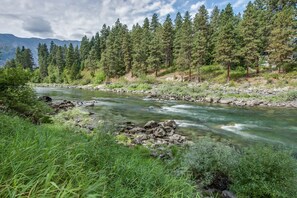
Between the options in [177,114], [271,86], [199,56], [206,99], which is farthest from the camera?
[199,56]

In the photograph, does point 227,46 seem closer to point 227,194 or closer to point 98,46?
point 227,194

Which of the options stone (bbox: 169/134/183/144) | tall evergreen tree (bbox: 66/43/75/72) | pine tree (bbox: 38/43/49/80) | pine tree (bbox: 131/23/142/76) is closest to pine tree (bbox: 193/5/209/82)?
pine tree (bbox: 131/23/142/76)

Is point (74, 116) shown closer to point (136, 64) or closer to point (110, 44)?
point (136, 64)

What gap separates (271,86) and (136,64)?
30282 mm

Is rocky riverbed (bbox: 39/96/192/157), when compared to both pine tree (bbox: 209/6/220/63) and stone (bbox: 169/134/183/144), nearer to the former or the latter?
stone (bbox: 169/134/183/144)

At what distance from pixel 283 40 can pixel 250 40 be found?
4.79 m

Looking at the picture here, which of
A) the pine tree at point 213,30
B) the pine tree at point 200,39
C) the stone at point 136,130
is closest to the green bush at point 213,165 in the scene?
the stone at point 136,130

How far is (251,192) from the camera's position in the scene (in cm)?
517

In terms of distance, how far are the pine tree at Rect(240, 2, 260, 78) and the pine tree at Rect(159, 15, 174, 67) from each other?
19.2 metres

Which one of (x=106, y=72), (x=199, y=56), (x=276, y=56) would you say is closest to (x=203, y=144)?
(x=276, y=56)

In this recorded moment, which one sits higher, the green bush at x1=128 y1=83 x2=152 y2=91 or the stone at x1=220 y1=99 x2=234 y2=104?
the green bush at x1=128 y1=83 x2=152 y2=91

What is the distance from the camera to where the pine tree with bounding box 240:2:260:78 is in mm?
35406

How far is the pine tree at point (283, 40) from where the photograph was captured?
33.0 m


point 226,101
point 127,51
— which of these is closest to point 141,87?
point 226,101
